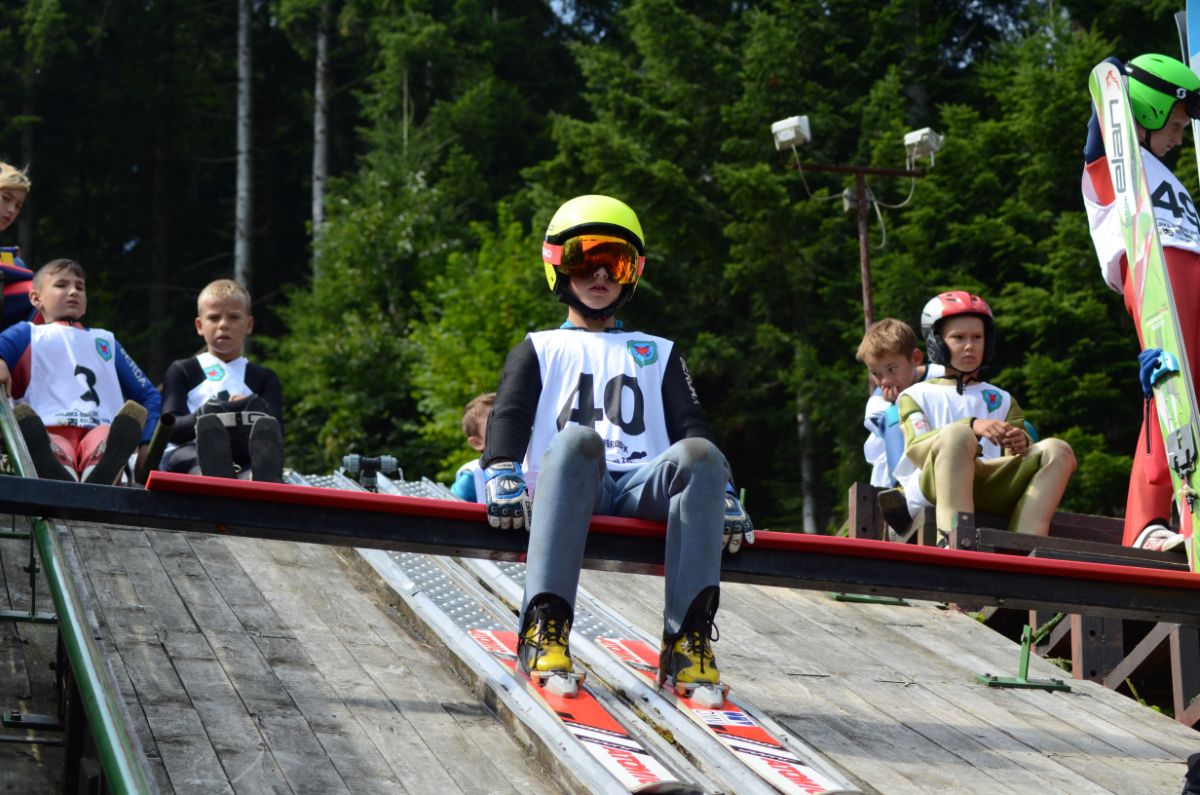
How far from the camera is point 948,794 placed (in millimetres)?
4172

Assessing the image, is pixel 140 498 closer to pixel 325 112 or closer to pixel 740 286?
pixel 740 286

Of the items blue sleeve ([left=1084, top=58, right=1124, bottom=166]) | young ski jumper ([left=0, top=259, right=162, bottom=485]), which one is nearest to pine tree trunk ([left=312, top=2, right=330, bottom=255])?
young ski jumper ([left=0, top=259, right=162, bottom=485])

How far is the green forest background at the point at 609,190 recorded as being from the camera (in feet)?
72.5

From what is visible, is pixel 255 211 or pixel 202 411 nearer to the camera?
pixel 202 411

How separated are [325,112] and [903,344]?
27.9 meters

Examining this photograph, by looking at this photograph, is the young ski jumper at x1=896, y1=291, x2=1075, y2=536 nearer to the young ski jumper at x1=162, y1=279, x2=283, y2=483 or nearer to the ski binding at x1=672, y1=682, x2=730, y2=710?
the ski binding at x1=672, y1=682, x2=730, y2=710

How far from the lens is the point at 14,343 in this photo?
759 centimetres

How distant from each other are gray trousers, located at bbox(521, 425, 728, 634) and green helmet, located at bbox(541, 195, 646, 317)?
78 cm

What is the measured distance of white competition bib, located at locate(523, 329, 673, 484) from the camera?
5055 mm

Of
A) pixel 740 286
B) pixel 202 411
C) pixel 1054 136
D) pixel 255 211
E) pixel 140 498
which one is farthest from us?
pixel 255 211

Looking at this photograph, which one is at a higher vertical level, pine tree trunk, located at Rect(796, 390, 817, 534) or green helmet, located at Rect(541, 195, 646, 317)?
green helmet, located at Rect(541, 195, 646, 317)

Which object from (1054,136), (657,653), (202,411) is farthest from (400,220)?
(657,653)

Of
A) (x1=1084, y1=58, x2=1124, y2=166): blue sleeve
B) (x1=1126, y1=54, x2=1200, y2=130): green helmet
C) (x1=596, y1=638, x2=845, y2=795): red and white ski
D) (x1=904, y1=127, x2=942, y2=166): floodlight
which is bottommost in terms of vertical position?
(x1=596, y1=638, x2=845, y2=795): red and white ski

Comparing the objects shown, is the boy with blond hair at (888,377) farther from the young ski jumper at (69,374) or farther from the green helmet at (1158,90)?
the young ski jumper at (69,374)
